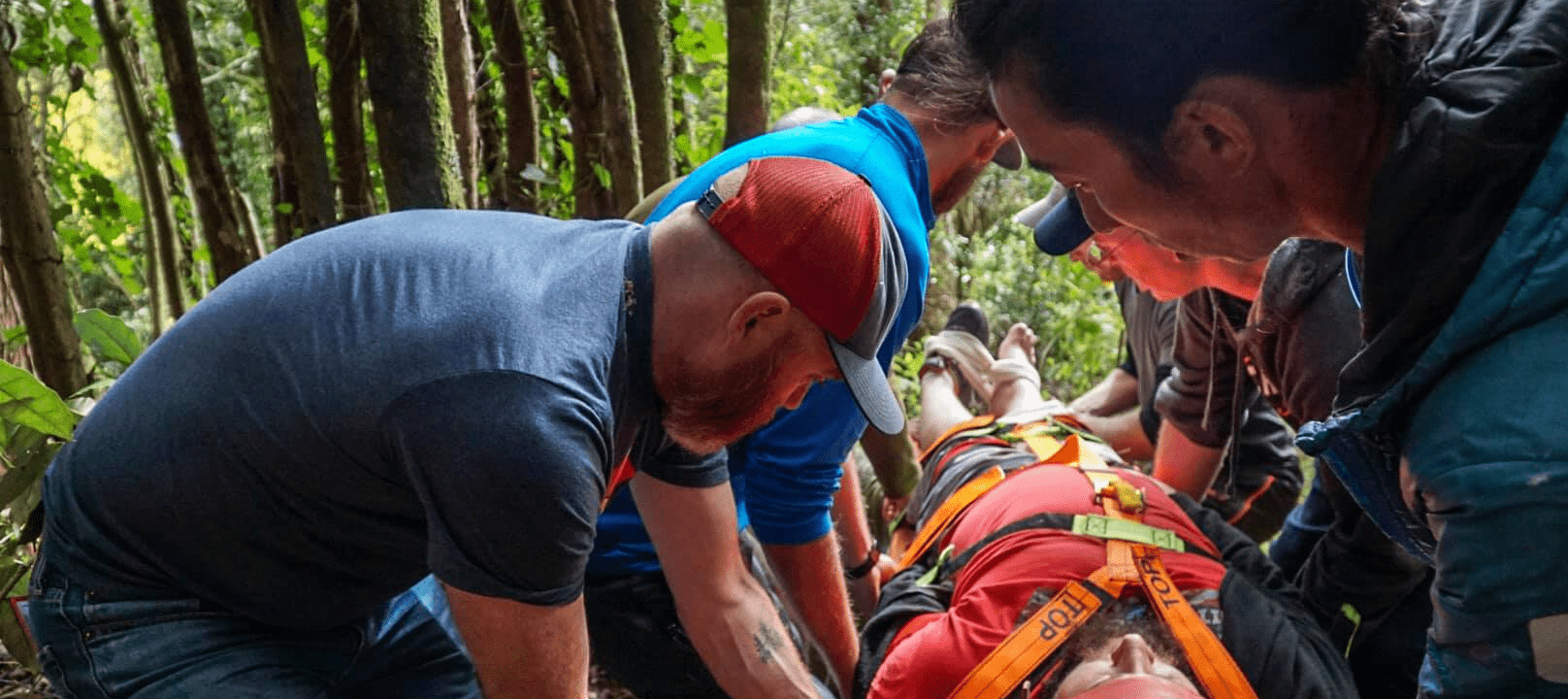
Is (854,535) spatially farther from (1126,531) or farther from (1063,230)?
(1063,230)

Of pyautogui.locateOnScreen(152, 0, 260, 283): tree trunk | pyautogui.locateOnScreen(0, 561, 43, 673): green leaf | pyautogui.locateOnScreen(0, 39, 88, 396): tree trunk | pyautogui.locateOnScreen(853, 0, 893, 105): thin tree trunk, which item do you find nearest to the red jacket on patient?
pyautogui.locateOnScreen(0, 561, 43, 673): green leaf

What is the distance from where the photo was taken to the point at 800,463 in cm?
262

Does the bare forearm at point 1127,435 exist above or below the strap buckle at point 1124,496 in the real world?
below

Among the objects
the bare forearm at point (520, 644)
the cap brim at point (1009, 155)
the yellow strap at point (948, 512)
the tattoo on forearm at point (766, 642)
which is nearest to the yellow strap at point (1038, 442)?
the yellow strap at point (948, 512)

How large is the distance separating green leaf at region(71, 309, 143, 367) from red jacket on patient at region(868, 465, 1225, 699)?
5.86ft

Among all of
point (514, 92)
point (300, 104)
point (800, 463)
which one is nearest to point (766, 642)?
point (800, 463)

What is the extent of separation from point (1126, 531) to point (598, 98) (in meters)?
1.84

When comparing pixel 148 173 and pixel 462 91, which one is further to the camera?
pixel 148 173

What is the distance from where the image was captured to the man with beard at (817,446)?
2.50m

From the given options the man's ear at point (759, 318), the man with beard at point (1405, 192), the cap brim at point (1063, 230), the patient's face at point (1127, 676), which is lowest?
the patient's face at point (1127, 676)

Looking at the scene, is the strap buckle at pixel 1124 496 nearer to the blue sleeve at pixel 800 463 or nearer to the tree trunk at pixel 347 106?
the blue sleeve at pixel 800 463

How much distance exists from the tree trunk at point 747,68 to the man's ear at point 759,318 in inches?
63.7

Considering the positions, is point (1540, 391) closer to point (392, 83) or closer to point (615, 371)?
point (615, 371)

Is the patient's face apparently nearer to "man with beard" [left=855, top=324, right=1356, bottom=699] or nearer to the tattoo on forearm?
"man with beard" [left=855, top=324, right=1356, bottom=699]
